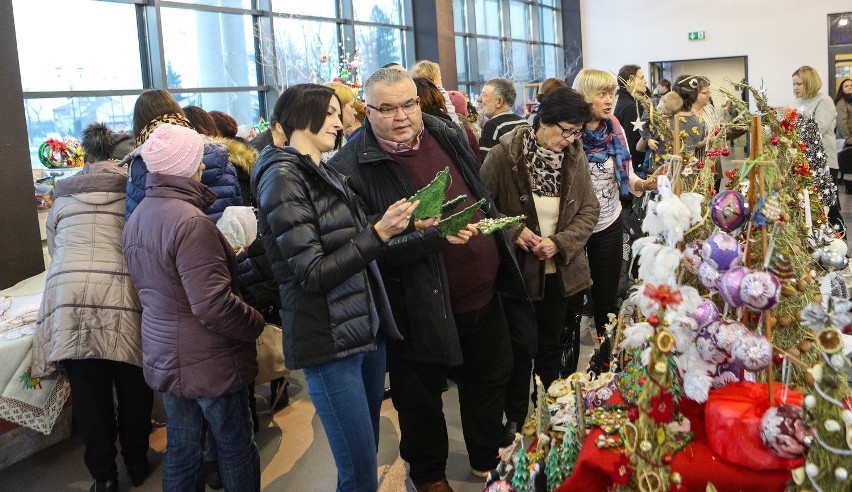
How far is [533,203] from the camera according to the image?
9.67 ft

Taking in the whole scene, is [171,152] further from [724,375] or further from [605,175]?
[605,175]

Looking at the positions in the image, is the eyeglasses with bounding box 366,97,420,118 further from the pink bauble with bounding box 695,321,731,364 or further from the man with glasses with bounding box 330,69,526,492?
the pink bauble with bounding box 695,321,731,364

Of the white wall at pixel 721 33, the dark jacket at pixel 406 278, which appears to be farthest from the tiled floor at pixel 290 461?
the white wall at pixel 721 33

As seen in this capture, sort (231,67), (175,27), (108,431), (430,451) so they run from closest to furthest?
(430,451) → (108,431) → (175,27) → (231,67)

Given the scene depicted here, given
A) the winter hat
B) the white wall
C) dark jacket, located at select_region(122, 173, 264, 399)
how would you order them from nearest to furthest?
dark jacket, located at select_region(122, 173, 264, 399) → the winter hat → the white wall

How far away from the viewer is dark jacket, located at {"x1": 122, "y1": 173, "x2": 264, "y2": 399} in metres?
2.28

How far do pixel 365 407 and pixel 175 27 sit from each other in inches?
210

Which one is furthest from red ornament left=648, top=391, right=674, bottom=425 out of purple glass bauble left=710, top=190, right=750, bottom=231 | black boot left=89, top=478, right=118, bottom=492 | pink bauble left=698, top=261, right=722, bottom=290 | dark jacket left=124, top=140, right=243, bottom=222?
black boot left=89, top=478, right=118, bottom=492

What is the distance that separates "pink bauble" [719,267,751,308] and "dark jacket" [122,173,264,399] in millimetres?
1420

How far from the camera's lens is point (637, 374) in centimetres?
163

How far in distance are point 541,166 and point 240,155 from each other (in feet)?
4.44

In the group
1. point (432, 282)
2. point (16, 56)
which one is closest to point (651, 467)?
point (432, 282)

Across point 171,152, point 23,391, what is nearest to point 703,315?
point 171,152

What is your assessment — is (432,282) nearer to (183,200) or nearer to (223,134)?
(183,200)
